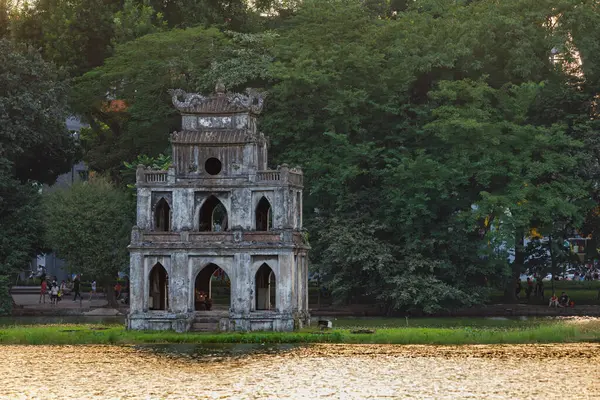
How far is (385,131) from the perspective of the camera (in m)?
85.2

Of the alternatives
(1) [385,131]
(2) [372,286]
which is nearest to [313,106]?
(1) [385,131]

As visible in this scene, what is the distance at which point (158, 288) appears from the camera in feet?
227

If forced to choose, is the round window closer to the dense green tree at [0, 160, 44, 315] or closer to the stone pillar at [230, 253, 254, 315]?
the stone pillar at [230, 253, 254, 315]

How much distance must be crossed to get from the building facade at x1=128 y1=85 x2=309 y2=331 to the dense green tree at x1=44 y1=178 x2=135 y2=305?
16.5 metres

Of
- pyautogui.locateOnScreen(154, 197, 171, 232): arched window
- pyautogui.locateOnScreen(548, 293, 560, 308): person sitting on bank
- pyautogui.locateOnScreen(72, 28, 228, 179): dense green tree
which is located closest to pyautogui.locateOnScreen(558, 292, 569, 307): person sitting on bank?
pyautogui.locateOnScreen(548, 293, 560, 308): person sitting on bank

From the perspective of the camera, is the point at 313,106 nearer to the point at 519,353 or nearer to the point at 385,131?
the point at 385,131

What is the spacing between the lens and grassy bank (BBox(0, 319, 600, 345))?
62.3 metres

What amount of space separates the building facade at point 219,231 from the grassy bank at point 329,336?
2.21 metres

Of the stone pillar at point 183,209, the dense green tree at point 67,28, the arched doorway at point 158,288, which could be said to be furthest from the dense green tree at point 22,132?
the stone pillar at point 183,209

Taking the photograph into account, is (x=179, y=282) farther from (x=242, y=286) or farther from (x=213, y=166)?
(x=213, y=166)

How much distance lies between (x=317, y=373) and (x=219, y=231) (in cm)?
1752

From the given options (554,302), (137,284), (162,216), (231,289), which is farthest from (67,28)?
(554,302)

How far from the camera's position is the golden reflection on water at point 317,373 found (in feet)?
150

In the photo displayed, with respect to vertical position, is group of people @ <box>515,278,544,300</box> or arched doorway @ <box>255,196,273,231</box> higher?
arched doorway @ <box>255,196,273,231</box>
